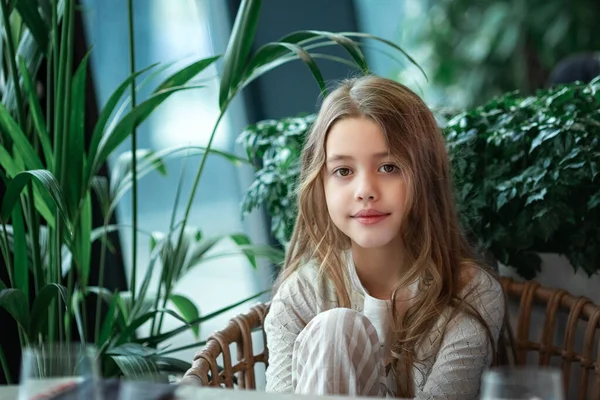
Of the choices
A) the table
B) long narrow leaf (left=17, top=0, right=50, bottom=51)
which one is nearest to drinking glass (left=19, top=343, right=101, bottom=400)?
the table

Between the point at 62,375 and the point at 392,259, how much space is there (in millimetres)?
842

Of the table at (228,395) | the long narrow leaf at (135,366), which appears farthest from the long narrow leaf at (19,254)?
the table at (228,395)

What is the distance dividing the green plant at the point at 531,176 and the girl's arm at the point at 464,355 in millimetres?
210

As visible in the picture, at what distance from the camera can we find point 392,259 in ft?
5.36

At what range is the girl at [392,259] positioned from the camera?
1.51 meters

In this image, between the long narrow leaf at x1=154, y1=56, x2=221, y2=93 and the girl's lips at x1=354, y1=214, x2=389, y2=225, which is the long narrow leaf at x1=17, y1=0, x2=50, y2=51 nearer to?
the long narrow leaf at x1=154, y1=56, x2=221, y2=93

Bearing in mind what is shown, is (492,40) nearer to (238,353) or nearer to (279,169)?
(279,169)

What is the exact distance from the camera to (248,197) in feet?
6.43

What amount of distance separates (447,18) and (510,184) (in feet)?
11.5

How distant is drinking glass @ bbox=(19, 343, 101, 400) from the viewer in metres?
0.87

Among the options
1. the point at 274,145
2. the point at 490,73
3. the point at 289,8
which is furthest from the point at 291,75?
the point at 490,73

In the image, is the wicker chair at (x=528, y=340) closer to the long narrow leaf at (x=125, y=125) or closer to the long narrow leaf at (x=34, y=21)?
the long narrow leaf at (x=125, y=125)

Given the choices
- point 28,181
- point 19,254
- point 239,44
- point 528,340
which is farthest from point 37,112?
point 528,340

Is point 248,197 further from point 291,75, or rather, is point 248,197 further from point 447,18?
point 447,18
